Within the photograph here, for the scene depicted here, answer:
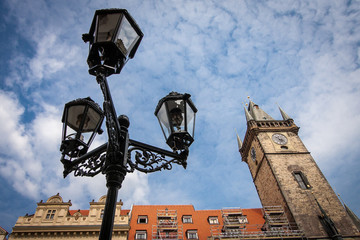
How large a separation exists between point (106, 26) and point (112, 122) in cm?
126

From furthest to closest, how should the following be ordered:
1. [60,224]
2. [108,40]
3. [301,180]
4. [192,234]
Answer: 1. [301,180]
2. [192,234]
3. [60,224]
4. [108,40]

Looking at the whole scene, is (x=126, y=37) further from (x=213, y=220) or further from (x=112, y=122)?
(x=213, y=220)

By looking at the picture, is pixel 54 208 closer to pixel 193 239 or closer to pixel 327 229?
pixel 193 239

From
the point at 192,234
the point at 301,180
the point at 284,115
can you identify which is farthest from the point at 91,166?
the point at 284,115

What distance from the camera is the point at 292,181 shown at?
74.9 feet

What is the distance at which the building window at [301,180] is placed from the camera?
22594 millimetres

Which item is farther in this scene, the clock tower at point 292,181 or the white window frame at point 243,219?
the white window frame at point 243,219

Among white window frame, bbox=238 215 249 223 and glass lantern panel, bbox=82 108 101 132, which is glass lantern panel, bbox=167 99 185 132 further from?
white window frame, bbox=238 215 249 223

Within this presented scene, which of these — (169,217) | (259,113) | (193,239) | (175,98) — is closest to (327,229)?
(193,239)

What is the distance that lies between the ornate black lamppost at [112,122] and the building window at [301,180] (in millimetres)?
23168

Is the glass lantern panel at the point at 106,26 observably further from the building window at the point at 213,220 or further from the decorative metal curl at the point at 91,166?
the building window at the point at 213,220

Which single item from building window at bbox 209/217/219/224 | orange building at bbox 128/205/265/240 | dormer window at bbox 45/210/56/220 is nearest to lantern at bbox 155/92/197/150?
orange building at bbox 128/205/265/240

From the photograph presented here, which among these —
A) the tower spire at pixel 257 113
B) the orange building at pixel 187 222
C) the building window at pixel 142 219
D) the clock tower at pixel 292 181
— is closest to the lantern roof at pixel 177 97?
the orange building at pixel 187 222

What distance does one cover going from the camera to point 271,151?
25.9 m
